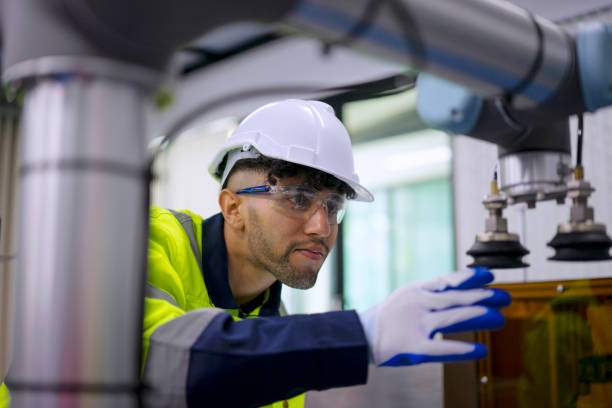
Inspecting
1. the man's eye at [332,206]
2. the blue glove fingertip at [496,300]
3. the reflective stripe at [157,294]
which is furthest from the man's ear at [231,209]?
the blue glove fingertip at [496,300]

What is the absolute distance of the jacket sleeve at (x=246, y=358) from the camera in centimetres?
75

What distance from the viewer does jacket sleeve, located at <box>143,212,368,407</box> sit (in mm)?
751

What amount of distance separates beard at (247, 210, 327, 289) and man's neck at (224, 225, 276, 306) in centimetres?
4

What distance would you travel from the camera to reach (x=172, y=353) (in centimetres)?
76

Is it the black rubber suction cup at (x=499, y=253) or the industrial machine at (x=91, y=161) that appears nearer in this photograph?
the industrial machine at (x=91, y=161)

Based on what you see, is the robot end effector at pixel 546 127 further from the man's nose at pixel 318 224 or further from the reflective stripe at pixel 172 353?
the man's nose at pixel 318 224

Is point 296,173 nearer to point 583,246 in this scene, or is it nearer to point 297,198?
point 297,198

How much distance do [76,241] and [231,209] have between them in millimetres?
1109

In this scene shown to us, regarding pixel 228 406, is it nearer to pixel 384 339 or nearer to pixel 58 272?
pixel 384 339

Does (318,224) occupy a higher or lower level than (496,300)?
higher

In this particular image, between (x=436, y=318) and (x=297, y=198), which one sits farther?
(x=297, y=198)

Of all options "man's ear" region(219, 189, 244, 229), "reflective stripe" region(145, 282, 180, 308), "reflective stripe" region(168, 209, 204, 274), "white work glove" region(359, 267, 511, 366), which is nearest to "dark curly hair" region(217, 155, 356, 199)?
"man's ear" region(219, 189, 244, 229)

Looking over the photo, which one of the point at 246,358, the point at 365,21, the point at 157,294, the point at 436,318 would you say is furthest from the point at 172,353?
the point at 365,21

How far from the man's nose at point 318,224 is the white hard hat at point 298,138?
0.10 meters
